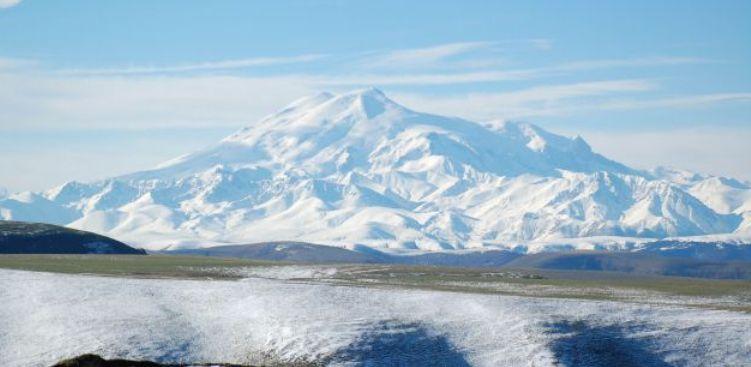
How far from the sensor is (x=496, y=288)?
346 ft

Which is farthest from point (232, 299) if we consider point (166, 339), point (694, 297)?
point (694, 297)

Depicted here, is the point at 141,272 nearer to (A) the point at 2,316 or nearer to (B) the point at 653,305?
(A) the point at 2,316

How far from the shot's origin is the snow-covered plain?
223 feet

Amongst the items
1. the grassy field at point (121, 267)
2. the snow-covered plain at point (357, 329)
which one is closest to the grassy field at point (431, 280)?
the grassy field at point (121, 267)

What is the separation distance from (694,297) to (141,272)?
55.2m

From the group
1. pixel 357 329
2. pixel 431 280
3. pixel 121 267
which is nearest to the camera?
pixel 357 329

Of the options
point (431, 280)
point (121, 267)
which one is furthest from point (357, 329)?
point (121, 267)

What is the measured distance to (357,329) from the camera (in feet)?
237

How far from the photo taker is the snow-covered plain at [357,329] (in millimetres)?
67938

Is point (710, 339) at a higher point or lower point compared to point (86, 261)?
lower

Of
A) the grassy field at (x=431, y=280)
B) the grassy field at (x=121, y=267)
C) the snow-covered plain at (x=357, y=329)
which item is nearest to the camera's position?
the snow-covered plain at (x=357, y=329)

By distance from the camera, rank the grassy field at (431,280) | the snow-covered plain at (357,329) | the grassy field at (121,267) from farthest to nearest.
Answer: the grassy field at (121,267) → the grassy field at (431,280) → the snow-covered plain at (357,329)

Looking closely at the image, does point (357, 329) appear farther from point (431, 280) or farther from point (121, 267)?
point (121, 267)

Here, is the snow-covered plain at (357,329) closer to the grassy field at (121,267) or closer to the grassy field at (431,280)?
the grassy field at (431,280)
